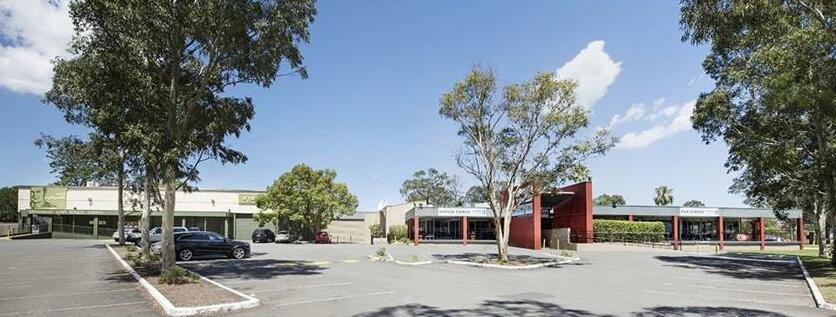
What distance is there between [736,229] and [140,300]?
207ft

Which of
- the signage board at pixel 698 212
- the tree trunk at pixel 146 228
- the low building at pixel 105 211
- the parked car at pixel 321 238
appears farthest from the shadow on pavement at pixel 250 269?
the low building at pixel 105 211

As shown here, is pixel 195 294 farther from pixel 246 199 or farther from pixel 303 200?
pixel 246 199

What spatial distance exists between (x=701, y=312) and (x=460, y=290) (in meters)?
5.94

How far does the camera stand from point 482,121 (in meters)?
29.6

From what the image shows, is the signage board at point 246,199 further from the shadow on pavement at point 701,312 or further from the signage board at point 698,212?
the shadow on pavement at point 701,312

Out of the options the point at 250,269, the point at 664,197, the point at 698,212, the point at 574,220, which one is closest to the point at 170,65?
the point at 250,269

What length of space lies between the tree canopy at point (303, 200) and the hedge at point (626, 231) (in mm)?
25010

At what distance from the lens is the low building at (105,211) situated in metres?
64.0

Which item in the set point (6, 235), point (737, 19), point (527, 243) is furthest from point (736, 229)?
point (6, 235)

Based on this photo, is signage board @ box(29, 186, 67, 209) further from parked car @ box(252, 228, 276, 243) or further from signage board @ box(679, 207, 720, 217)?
signage board @ box(679, 207, 720, 217)

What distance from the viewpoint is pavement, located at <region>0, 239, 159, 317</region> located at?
12.7 m

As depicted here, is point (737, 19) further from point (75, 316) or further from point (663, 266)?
point (75, 316)

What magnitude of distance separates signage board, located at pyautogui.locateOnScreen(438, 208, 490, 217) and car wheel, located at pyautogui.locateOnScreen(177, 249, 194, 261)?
1128 inches

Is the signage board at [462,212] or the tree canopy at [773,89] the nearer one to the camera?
the tree canopy at [773,89]
